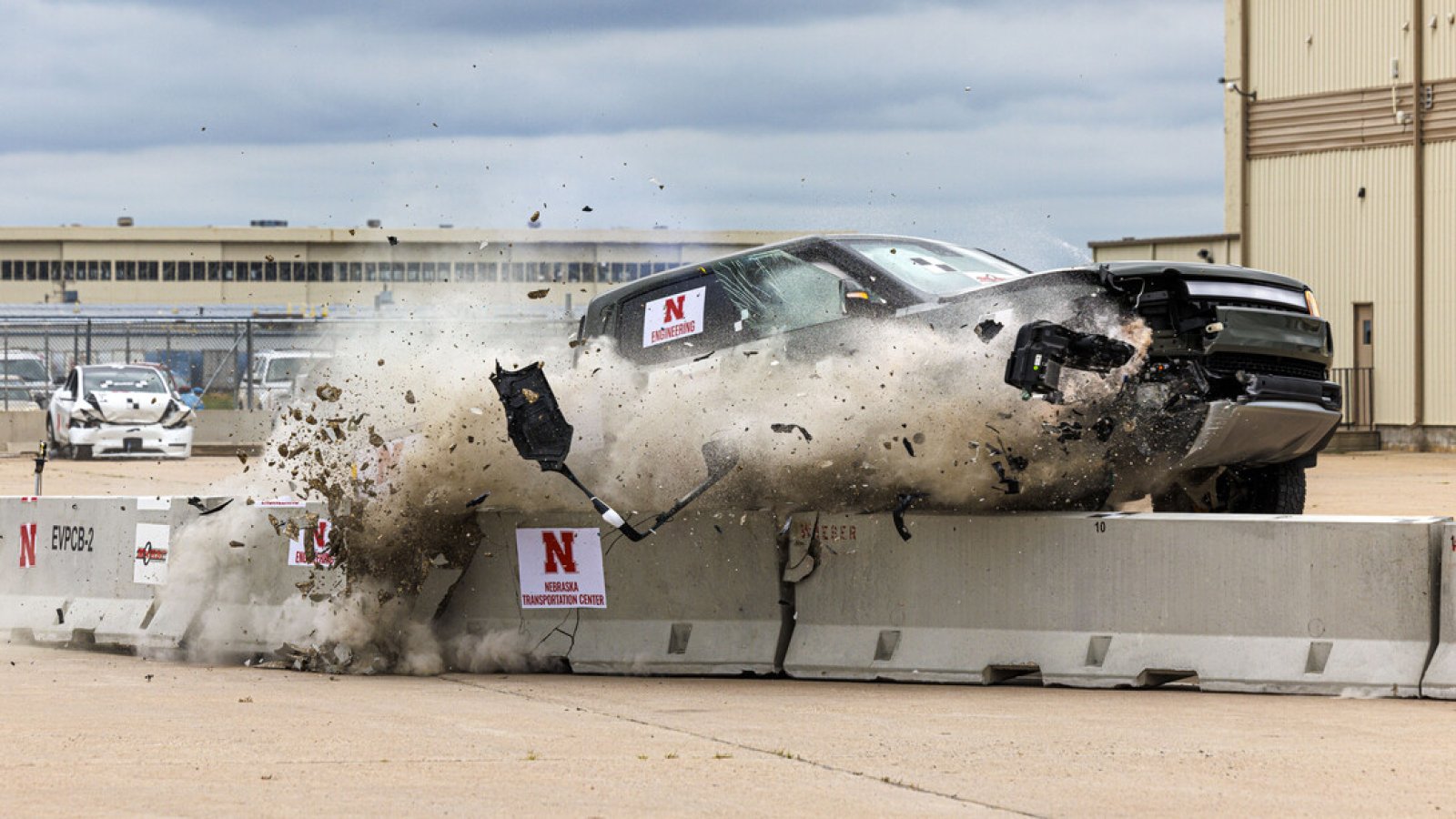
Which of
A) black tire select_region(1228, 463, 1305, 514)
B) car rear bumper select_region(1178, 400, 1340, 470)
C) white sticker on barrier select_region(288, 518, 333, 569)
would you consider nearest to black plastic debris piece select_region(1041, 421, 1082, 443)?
car rear bumper select_region(1178, 400, 1340, 470)

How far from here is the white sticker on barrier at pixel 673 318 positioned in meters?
10.1

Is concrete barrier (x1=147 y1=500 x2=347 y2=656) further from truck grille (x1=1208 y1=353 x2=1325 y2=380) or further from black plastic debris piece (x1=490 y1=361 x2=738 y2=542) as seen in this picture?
truck grille (x1=1208 y1=353 x2=1325 y2=380)

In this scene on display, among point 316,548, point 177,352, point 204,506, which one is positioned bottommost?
point 316,548

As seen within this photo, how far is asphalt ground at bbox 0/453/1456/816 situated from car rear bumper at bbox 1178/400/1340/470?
1340mm

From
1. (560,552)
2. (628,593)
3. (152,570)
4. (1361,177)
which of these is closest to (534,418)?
(560,552)

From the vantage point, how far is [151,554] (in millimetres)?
10969

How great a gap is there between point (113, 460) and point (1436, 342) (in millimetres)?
23124

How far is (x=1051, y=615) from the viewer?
28.7 ft

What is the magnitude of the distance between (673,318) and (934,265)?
5.17 feet

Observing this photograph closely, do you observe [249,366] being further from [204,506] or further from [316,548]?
[316,548]

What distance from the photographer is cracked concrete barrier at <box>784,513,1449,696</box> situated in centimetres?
812

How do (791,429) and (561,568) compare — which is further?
(561,568)

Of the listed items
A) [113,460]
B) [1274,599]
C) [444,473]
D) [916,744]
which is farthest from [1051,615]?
[113,460]

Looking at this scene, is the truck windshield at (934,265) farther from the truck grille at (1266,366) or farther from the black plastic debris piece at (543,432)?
the black plastic debris piece at (543,432)
